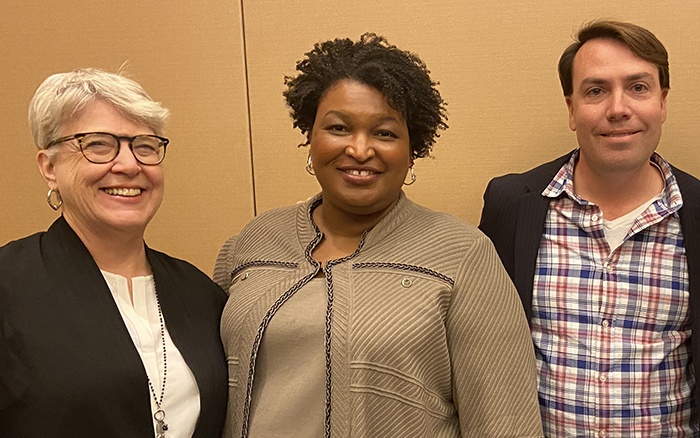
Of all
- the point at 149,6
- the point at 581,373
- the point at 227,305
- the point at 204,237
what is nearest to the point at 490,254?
the point at 581,373

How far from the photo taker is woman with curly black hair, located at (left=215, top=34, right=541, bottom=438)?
159cm

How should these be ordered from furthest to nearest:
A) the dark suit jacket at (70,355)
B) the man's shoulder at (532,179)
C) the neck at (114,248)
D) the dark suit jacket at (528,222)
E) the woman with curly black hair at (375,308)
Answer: the man's shoulder at (532,179)
the dark suit jacket at (528,222)
the neck at (114,248)
the woman with curly black hair at (375,308)
the dark suit jacket at (70,355)

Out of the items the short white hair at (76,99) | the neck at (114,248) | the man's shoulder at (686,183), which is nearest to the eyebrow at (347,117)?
the short white hair at (76,99)

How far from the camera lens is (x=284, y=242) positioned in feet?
5.95

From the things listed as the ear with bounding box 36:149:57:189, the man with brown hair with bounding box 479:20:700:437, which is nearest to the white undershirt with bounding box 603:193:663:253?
the man with brown hair with bounding box 479:20:700:437

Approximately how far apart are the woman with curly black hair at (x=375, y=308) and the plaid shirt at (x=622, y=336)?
0.91 ft

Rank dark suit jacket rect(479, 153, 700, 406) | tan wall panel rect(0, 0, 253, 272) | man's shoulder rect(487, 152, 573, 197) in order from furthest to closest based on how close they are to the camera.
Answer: tan wall panel rect(0, 0, 253, 272) → man's shoulder rect(487, 152, 573, 197) → dark suit jacket rect(479, 153, 700, 406)

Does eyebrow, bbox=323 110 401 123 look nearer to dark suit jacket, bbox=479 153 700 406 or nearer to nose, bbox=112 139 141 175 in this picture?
nose, bbox=112 139 141 175

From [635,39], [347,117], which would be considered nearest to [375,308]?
[347,117]

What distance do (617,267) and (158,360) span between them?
1.11 meters

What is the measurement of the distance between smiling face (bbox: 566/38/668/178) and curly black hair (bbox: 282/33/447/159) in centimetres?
43

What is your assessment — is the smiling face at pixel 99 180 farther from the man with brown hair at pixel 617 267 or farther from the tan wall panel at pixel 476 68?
the man with brown hair at pixel 617 267

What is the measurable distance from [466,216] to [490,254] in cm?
72

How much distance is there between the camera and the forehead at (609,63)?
1.93 m
